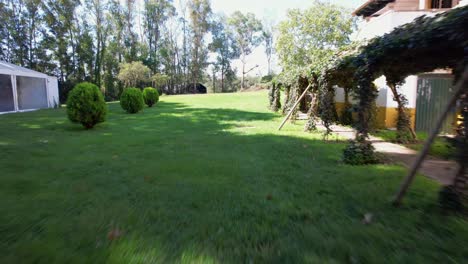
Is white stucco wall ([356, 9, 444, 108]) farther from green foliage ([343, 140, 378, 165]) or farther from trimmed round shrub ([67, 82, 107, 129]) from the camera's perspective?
trimmed round shrub ([67, 82, 107, 129])

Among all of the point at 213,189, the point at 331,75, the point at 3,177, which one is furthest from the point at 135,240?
the point at 331,75

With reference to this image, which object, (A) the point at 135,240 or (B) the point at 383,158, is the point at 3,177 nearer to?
(A) the point at 135,240

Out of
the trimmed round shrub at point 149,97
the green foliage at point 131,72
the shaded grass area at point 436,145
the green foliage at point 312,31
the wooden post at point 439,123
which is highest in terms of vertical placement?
the green foliage at point 312,31

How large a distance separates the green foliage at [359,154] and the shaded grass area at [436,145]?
102 cm

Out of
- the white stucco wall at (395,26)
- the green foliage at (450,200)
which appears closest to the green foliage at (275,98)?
the white stucco wall at (395,26)

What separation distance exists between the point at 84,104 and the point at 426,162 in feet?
33.2

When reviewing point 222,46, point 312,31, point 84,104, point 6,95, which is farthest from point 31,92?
point 222,46

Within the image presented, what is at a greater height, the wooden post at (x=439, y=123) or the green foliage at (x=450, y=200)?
the wooden post at (x=439, y=123)

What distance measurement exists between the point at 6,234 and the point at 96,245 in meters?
0.92

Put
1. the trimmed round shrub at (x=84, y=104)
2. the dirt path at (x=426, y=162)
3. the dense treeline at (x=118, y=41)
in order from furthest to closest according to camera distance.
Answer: the dense treeline at (x=118, y=41), the trimmed round shrub at (x=84, y=104), the dirt path at (x=426, y=162)

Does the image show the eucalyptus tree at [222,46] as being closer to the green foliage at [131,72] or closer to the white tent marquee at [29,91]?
the green foliage at [131,72]

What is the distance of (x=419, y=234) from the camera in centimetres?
239

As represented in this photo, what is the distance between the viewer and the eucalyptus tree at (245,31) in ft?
168

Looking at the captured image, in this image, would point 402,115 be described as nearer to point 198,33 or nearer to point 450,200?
point 450,200
